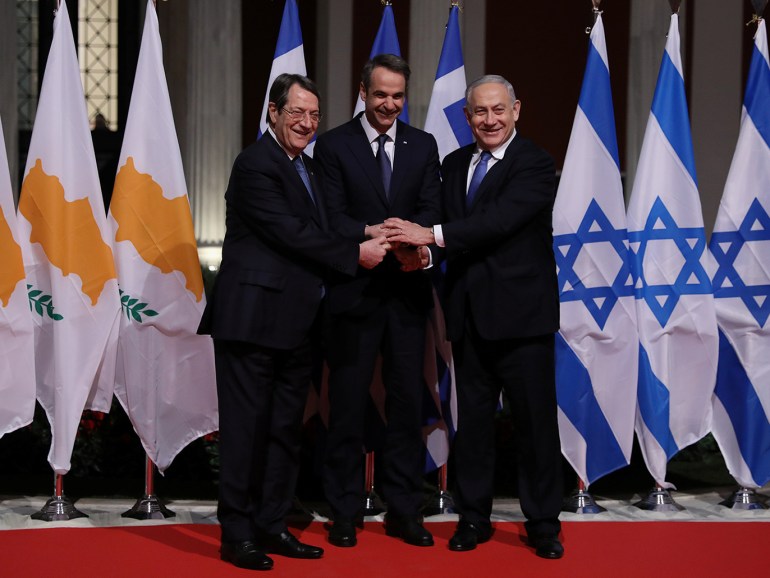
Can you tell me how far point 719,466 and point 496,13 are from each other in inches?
262

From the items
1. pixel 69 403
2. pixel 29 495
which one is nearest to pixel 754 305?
pixel 69 403

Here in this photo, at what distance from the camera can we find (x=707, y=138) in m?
10.7

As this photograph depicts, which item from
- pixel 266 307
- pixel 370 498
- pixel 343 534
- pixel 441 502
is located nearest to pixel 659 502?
pixel 441 502

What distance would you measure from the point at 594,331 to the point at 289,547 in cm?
164

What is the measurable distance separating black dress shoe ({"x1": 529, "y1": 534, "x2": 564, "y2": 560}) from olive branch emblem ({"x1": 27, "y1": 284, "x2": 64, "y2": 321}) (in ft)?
6.99

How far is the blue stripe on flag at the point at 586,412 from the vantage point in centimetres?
466

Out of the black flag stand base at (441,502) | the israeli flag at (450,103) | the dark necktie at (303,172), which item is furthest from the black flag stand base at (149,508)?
the israeli flag at (450,103)

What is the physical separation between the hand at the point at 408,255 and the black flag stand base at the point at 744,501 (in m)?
1.84

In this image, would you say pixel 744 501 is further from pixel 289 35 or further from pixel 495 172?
pixel 289 35

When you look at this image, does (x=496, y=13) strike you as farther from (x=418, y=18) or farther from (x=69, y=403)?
(x=69, y=403)

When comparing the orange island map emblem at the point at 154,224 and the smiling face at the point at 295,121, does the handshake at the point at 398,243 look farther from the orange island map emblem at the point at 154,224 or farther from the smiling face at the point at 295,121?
the orange island map emblem at the point at 154,224

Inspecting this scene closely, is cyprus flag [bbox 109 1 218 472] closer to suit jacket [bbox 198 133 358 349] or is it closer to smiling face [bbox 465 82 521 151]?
suit jacket [bbox 198 133 358 349]

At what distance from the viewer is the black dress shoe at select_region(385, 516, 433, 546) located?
157 inches

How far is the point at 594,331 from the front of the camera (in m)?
4.66
